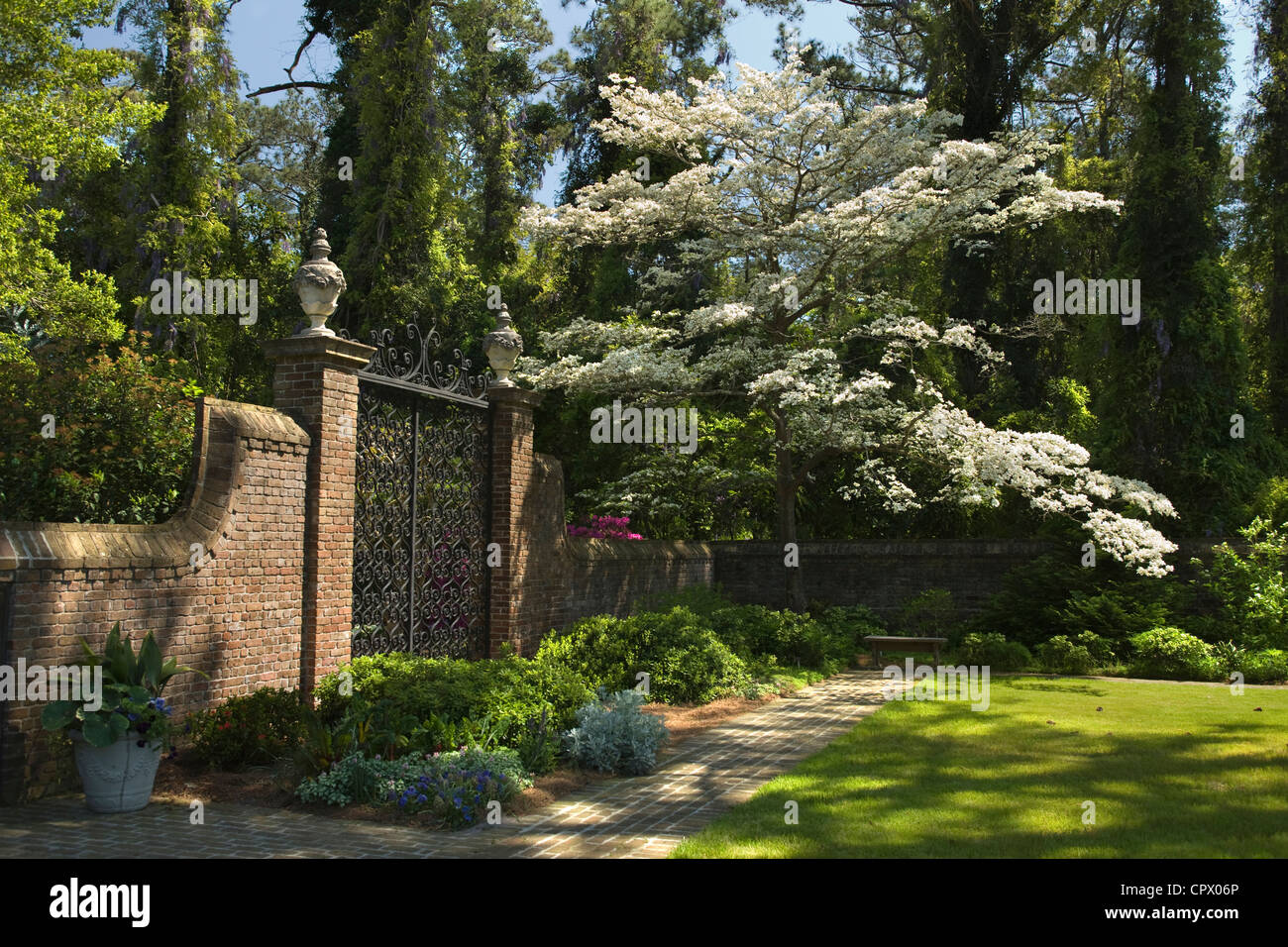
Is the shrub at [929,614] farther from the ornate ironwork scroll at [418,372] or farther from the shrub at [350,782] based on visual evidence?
the shrub at [350,782]

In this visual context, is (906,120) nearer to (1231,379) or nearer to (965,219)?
(965,219)

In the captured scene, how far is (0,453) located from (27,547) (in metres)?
2.61

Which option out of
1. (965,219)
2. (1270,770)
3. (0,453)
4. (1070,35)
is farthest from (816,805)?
(1070,35)

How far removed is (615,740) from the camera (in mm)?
7402

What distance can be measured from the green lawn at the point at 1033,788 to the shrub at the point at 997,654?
3.60 meters

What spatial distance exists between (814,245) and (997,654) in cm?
691

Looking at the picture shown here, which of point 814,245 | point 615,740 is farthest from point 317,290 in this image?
point 814,245

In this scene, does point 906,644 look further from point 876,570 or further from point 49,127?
point 49,127

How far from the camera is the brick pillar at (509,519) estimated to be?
10688mm

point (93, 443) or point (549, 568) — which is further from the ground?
point (93, 443)

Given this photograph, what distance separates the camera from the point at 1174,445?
15711mm

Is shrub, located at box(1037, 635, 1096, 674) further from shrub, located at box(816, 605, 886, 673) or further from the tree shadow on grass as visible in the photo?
the tree shadow on grass

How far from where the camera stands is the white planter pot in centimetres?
584

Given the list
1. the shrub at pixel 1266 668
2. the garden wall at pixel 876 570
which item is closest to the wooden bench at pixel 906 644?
the garden wall at pixel 876 570
